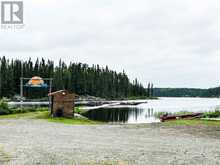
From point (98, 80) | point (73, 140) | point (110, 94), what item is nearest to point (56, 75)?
point (98, 80)

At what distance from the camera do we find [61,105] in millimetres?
40812

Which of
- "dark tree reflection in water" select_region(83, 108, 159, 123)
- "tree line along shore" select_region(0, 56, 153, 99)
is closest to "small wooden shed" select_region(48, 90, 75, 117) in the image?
"dark tree reflection in water" select_region(83, 108, 159, 123)

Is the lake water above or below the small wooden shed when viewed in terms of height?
below

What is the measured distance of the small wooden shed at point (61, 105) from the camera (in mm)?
40781

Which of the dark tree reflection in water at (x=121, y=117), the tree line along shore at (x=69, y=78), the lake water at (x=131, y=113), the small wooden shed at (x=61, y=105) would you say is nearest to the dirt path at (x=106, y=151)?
the small wooden shed at (x=61, y=105)

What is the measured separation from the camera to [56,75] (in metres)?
136

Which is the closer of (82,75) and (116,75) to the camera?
(82,75)

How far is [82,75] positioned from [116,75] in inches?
1621

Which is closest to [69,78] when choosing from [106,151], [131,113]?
[131,113]

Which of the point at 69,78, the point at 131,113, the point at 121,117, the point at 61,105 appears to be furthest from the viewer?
the point at 69,78

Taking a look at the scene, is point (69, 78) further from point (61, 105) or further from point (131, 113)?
point (61, 105)

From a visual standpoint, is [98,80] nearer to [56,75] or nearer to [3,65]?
[56,75]

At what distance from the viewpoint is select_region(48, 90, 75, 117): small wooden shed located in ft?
134

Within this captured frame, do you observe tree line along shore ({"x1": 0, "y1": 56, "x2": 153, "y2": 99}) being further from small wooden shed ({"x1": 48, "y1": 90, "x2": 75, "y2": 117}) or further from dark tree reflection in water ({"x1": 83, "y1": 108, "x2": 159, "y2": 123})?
small wooden shed ({"x1": 48, "y1": 90, "x2": 75, "y2": 117})
